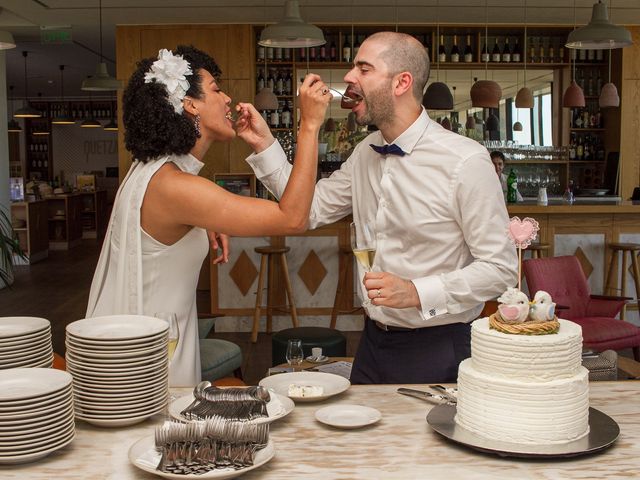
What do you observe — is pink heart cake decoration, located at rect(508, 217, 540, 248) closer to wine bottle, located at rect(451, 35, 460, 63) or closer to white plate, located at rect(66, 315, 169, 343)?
white plate, located at rect(66, 315, 169, 343)

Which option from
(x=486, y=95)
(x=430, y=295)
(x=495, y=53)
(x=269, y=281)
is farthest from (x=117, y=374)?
(x=495, y=53)

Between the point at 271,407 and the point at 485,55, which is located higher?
the point at 485,55

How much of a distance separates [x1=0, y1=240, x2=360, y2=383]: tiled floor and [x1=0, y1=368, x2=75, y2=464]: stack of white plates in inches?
157

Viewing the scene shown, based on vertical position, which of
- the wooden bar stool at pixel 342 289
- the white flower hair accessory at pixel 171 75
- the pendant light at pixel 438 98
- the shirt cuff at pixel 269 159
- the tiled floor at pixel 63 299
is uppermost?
the pendant light at pixel 438 98

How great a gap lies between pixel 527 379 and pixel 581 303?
4.15 meters

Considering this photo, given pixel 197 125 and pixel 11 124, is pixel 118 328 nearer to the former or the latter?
pixel 197 125

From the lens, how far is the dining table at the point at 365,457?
148 cm

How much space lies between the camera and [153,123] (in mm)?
2402

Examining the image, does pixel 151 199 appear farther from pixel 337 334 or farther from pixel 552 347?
pixel 337 334

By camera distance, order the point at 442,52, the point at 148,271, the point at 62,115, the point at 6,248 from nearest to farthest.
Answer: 1. the point at 148,271
2. the point at 6,248
3. the point at 442,52
4. the point at 62,115

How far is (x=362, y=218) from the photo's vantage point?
2.62 m

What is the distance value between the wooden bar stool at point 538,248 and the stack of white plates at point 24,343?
5460 mm

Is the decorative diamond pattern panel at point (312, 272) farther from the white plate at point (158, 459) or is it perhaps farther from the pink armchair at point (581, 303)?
the white plate at point (158, 459)

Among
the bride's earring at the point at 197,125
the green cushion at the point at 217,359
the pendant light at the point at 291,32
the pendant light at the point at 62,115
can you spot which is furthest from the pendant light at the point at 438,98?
the pendant light at the point at 62,115
